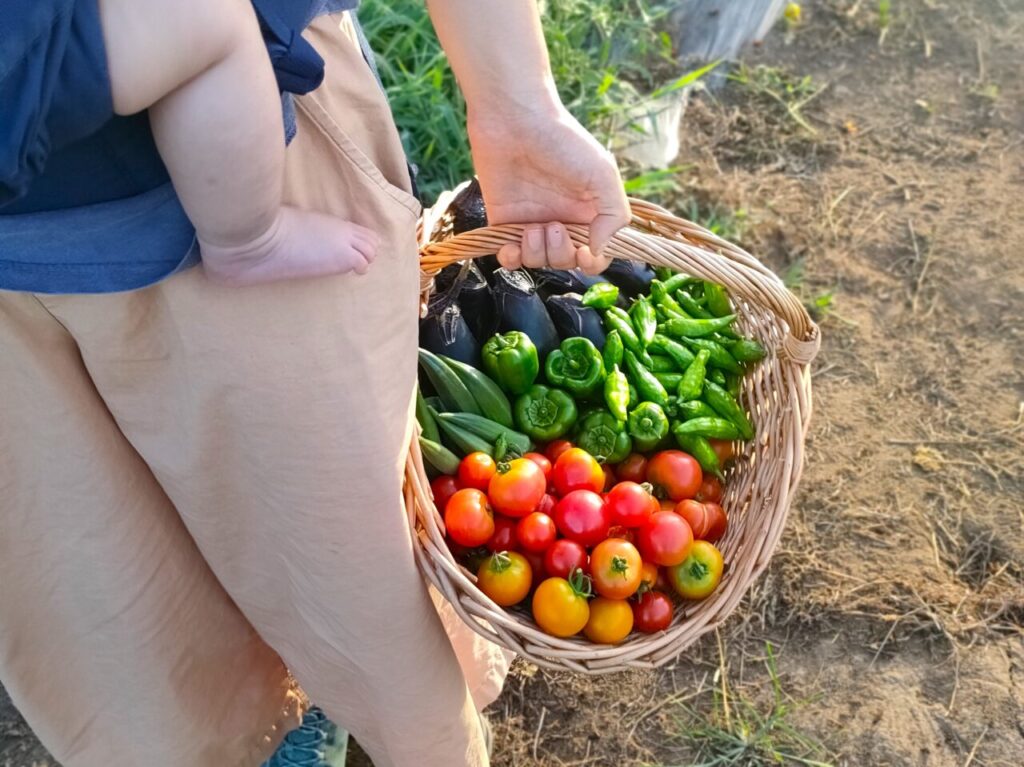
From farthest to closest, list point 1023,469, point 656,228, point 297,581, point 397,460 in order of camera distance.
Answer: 1. point 1023,469
2. point 656,228
3. point 297,581
4. point 397,460

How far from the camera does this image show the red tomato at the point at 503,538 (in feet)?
6.12

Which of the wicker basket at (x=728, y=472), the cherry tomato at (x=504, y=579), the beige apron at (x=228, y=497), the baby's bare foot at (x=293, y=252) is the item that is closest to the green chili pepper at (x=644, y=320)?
the wicker basket at (x=728, y=472)

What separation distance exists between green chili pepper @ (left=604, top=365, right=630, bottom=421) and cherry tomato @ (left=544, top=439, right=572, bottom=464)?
5.1 inches

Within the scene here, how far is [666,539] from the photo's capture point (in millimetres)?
1792

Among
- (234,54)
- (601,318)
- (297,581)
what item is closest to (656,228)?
(601,318)

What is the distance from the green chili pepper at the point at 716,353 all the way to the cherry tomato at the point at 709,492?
0.28 metres

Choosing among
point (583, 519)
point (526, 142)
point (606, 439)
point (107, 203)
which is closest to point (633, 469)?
point (606, 439)

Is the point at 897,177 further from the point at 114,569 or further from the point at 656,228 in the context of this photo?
the point at 114,569

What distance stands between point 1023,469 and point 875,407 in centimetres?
45

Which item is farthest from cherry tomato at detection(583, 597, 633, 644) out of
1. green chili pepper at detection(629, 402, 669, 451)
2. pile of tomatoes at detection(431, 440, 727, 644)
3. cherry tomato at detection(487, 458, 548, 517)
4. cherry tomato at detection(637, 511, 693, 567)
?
green chili pepper at detection(629, 402, 669, 451)

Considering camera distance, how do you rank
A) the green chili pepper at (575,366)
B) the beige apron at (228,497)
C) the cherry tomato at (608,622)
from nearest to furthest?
the beige apron at (228,497) → the cherry tomato at (608,622) → the green chili pepper at (575,366)

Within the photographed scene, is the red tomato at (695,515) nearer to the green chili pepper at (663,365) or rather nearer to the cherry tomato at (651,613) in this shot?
the cherry tomato at (651,613)

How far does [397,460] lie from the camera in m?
1.43

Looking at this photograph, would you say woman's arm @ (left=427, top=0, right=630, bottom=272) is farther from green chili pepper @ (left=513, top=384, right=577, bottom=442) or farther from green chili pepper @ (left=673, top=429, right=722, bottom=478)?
green chili pepper @ (left=673, top=429, right=722, bottom=478)
